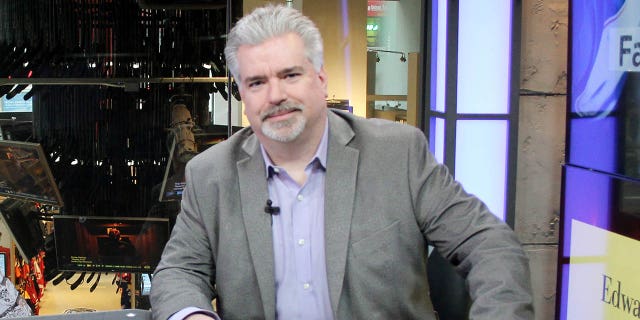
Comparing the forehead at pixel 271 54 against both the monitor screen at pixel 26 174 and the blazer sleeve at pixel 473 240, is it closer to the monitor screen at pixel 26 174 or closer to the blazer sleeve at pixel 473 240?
the blazer sleeve at pixel 473 240

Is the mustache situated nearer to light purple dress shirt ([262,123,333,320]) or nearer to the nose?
the nose

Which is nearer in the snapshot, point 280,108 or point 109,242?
point 280,108

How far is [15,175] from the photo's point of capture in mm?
3691

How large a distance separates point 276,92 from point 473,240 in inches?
21.6

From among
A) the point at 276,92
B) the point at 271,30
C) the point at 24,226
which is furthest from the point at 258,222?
the point at 24,226

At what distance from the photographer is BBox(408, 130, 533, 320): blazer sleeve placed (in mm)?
1525

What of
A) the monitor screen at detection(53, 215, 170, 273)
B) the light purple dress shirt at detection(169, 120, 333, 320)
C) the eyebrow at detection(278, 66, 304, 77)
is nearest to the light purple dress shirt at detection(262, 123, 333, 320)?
the light purple dress shirt at detection(169, 120, 333, 320)

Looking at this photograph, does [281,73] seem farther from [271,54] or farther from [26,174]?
[26,174]

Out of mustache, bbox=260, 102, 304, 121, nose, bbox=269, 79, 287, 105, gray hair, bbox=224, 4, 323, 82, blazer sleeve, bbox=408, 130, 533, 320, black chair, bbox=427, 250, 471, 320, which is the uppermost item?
gray hair, bbox=224, 4, 323, 82

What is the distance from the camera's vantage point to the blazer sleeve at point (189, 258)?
1.77 meters

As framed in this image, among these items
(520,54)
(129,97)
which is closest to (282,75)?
(129,97)

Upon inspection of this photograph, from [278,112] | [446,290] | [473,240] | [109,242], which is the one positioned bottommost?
[109,242]

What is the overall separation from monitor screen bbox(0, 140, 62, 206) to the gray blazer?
204cm

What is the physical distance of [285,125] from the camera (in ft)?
5.78
